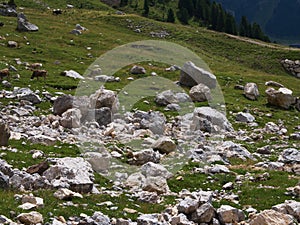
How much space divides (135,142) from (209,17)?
115 metres

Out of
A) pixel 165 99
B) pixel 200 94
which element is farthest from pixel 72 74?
pixel 200 94

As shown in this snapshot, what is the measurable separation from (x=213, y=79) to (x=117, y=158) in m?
28.3

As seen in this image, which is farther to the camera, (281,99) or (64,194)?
(281,99)

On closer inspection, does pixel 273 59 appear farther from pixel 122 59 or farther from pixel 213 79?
pixel 213 79

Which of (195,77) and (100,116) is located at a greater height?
(195,77)

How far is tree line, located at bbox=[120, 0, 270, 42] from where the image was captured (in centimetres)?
12750

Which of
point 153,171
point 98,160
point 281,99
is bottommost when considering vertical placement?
point 281,99

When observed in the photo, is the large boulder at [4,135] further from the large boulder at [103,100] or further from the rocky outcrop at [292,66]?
the rocky outcrop at [292,66]

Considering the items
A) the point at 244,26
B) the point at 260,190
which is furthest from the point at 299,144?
the point at 244,26

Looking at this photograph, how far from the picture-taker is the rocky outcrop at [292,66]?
282ft

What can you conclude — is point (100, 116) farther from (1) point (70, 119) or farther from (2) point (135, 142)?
(2) point (135, 142)

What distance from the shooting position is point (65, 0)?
416ft

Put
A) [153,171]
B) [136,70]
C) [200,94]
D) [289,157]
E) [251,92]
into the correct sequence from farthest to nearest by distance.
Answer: [136,70] → [251,92] → [200,94] → [289,157] → [153,171]

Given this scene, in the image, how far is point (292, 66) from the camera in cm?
8712
